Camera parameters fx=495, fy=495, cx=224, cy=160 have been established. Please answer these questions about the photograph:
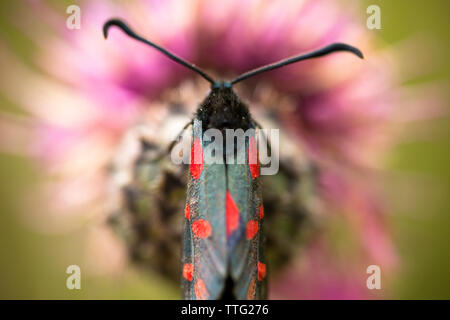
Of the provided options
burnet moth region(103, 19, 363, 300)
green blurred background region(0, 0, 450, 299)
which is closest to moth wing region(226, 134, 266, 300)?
burnet moth region(103, 19, 363, 300)

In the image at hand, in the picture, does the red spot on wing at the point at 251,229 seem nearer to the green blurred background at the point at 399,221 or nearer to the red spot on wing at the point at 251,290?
the red spot on wing at the point at 251,290

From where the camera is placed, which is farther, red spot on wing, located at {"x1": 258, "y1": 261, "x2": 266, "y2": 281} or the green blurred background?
the green blurred background

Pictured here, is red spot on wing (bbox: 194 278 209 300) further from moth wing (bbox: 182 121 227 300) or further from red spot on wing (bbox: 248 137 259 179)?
red spot on wing (bbox: 248 137 259 179)

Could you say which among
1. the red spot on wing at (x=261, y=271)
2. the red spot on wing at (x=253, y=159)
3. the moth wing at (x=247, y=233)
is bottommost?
the red spot on wing at (x=261, y=271)

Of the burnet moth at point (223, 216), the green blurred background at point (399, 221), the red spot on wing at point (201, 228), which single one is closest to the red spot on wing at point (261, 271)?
the burnet moth at point (223, 216)

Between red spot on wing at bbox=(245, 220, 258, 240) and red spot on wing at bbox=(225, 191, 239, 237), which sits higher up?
red spot on wing at bbox=(225, 191, 239, 237)
